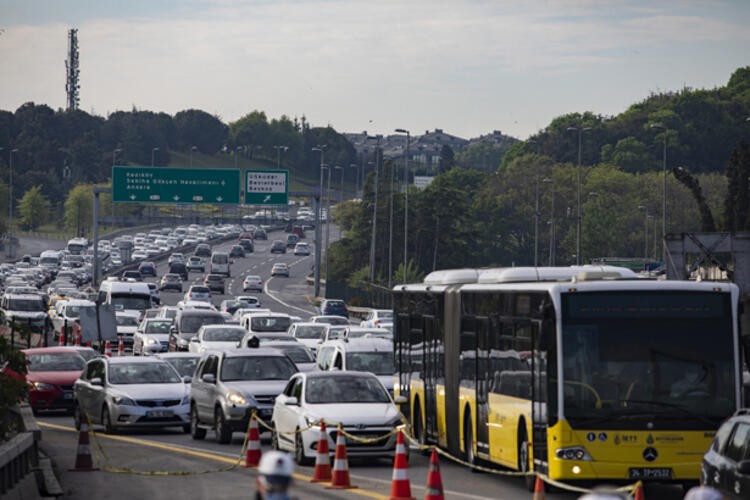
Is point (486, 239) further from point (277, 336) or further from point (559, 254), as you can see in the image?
point (277, 336)

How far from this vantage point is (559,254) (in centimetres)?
14988

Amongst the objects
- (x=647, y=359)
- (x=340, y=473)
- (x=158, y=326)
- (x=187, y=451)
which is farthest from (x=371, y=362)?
(x=158, y=326)

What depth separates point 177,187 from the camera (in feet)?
285

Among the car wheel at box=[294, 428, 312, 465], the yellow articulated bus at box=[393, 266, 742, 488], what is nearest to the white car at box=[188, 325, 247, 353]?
the car wheel at box=[294, 428, 312, 465]

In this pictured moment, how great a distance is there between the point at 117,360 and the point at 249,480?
9.76 m

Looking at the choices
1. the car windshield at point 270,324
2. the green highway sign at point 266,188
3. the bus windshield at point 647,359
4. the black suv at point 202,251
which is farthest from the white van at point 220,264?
the bus windshield at point 647,359

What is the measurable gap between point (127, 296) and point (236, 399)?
38.7 meters

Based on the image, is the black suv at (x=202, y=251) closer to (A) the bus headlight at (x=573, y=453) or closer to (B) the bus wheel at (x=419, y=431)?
(B) the bus wheel at (x=419, y=431)

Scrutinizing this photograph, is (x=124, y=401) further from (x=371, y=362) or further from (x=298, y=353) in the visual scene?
(x=298, y=353)

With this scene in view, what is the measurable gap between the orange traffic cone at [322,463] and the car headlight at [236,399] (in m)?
6.21

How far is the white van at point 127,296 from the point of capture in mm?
64750

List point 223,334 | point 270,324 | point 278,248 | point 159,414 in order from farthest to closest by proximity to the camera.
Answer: point 278,248 → point 270,324 → point 223,334 → point 159,414

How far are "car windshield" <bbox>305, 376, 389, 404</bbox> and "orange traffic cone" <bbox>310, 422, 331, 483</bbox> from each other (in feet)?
8.34

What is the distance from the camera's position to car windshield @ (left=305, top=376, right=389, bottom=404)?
77.3 ft
